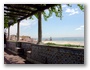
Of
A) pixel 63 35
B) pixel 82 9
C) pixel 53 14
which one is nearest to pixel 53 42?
pixel 63 35

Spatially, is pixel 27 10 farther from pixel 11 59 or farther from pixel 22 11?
pixel 11 59

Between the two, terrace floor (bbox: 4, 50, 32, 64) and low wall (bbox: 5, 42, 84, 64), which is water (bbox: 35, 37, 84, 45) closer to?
low wall (bbox: 5, 42, 84, 64)

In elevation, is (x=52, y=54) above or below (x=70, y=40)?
below

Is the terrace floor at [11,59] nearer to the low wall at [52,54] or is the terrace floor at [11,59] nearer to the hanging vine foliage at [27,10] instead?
the low wall at [52,54]

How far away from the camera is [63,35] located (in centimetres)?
381

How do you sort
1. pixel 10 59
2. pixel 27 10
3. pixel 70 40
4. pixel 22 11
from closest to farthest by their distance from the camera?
pixel 70 40 < pixel 10 59 < pixel 27 10 < pixel 22 11

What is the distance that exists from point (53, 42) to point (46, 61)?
0.45 meters

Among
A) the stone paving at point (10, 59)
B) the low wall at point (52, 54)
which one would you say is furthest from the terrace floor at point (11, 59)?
the low wall at point (52, 54)

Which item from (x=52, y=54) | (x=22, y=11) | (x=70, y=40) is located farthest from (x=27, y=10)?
(x=70, y=40)

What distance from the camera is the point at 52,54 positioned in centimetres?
407

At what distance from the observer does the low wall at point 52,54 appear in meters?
3.74

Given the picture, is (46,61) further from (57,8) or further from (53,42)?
(57,8)

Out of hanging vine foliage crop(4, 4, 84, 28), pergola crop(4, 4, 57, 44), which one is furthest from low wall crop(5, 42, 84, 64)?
hanging vine foliage crop(4, 4, 84, 28)

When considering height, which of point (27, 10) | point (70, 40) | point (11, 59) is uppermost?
point (27, 10)
